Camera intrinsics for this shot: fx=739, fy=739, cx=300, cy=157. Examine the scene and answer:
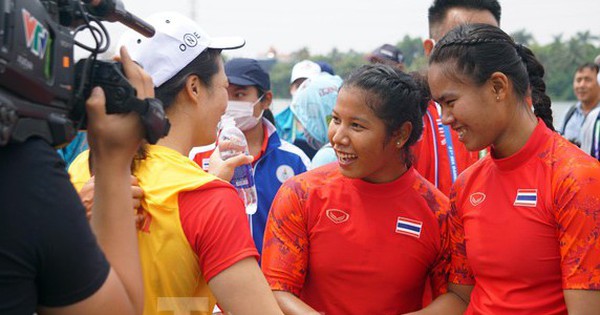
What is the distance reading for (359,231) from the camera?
286 cm

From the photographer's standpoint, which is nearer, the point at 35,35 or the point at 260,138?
the point at 35,35

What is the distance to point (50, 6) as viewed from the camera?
4.79 feet

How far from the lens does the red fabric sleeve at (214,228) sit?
207 cm

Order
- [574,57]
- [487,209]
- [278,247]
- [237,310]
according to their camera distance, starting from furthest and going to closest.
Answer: [574,57] → [278,247] → [487,209] → [237,310]

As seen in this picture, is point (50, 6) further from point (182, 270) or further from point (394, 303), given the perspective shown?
point (394, 303)

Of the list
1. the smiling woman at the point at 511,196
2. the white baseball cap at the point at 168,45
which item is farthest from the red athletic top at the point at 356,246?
the white baseball cap at the point at 168,45

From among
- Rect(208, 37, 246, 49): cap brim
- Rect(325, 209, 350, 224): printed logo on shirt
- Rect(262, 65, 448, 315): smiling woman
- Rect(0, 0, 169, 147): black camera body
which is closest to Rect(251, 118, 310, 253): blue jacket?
Rect(262, 65, 448, 315): smiling woman

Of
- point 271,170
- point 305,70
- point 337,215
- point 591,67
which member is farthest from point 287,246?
point 591,67

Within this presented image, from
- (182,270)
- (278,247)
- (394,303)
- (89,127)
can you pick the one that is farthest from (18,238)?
(394,303)

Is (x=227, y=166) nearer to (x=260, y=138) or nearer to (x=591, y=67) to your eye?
(x=260, y=138)

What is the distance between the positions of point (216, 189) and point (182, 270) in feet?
0.83

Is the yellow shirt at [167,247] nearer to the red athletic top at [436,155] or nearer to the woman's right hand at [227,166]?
the woman's right hand at [227,166]

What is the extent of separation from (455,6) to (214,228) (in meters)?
2.70

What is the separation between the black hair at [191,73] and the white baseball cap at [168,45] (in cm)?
2
